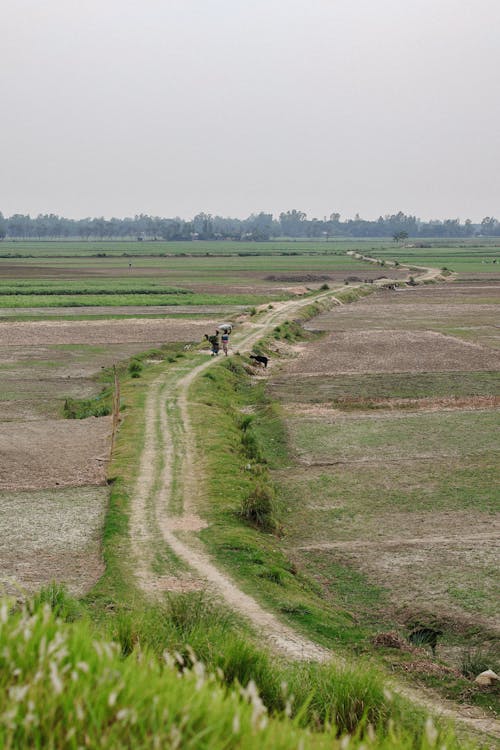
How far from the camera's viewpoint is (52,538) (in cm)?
1747

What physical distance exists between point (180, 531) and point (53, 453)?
25.1ft

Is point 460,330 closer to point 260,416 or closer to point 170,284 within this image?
point 260,416

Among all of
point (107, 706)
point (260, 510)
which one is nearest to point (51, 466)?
point (260, 510)

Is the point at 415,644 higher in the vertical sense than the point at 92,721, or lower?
lower

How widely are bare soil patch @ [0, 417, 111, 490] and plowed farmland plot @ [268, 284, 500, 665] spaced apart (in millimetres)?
5144

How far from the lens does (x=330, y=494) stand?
22078 mm

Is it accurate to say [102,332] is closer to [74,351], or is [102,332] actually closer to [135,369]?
[74,351]

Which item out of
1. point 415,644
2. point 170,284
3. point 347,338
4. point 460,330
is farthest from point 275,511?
point 170,284

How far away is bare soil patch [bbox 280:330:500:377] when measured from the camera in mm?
42156

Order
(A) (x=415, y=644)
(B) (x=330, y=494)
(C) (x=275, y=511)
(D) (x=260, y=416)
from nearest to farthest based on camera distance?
1. (A) (x=415, y=644)
2. (C) (x=275, y=511)
3. (B) (x=330, y=494)
4. (D) (x=260, y=416)

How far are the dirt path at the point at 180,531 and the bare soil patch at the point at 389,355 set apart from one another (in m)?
12.8

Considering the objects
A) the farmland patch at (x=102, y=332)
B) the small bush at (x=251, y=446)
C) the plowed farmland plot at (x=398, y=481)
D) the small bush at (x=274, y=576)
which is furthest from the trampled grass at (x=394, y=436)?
the farmland patch at (x=102, y=332)

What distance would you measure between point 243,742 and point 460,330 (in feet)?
183

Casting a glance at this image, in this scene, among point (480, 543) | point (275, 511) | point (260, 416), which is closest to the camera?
point (480, 543)
